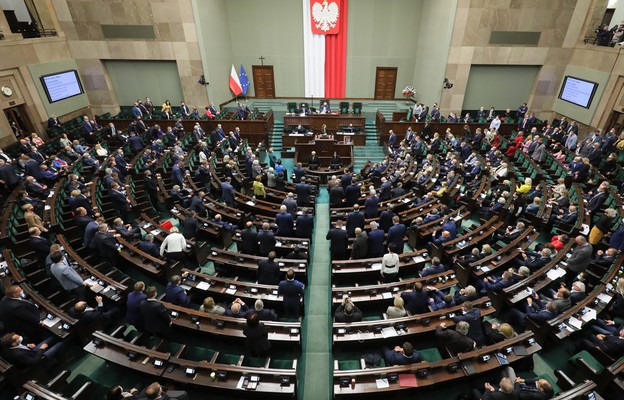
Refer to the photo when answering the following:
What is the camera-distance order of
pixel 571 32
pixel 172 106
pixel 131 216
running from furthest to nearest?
pixel 172 106 < pixel 571 32 < pixel 131 216

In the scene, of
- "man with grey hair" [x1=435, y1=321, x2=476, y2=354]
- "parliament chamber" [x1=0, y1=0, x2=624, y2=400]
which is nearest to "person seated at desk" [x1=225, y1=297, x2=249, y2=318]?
"parliament chamber" [x1=0, y1=0, x2=624, y2=400]

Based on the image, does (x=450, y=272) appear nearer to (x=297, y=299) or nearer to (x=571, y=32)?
(x=297, y=299)

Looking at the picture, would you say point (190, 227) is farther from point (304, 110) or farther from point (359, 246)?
point (304, 110)

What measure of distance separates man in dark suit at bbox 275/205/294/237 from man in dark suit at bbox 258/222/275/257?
2.36 feet

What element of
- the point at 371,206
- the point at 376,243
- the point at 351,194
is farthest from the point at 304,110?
the point at 376,243

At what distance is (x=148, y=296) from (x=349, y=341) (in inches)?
126

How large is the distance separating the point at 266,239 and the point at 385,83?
17.7 m

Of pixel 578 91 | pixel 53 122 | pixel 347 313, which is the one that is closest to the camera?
pixel 347 313

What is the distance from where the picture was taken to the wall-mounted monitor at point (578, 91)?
15.0 metres

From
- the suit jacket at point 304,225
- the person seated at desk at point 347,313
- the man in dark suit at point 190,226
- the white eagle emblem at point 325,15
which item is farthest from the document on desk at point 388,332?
the white eagle emblem at point 325,15

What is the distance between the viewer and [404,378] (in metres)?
4.49

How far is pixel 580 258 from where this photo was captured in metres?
6.24

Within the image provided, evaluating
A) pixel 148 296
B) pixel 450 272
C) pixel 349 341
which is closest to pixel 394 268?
pixel 450 272

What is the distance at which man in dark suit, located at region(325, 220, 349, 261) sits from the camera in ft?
23.6
